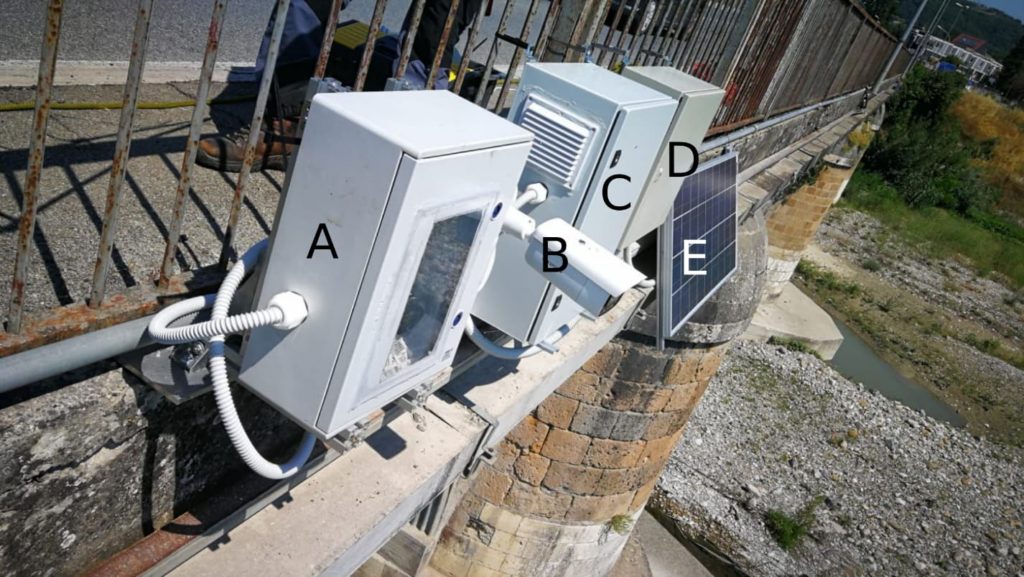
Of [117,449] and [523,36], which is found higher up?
[523,36]

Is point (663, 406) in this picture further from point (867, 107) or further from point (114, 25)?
point (867, 107)

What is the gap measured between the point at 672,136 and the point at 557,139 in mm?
842

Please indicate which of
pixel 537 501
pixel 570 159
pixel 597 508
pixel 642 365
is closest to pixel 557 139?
pixel 570 159

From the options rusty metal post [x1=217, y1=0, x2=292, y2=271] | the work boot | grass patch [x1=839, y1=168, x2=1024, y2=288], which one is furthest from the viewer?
grass patch [x1=839, y1=168, x2=1024, y2=288]

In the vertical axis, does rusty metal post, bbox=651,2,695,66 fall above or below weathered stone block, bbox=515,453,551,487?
above

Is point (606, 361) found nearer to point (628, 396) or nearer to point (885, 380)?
point (628, 396)

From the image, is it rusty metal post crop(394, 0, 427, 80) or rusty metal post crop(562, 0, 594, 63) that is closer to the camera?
rusty metal post crop(394, 0, 427, 80)

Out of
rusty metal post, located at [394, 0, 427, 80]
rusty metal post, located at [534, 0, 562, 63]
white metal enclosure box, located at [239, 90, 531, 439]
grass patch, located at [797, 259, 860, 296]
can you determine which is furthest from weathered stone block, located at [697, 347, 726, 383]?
grass patch, located at [797, 259, 860, 296]

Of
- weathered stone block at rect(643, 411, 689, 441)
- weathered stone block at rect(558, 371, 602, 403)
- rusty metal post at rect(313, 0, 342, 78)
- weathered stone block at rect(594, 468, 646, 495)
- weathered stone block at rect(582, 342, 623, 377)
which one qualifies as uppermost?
rusty metal post at rect(313, 0, 342, 78)

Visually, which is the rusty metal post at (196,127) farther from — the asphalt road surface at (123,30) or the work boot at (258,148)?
the asphalt road surface at (123,30)

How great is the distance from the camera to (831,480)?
1235 centimetres

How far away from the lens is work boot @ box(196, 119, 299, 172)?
2990 mm

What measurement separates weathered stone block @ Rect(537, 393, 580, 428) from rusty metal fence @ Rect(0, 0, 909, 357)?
6.78 ft

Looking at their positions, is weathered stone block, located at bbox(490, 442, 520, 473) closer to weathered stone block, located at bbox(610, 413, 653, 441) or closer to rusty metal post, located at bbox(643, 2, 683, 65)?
weathered stone block, located at bbox(610, 413, 653, 441)
